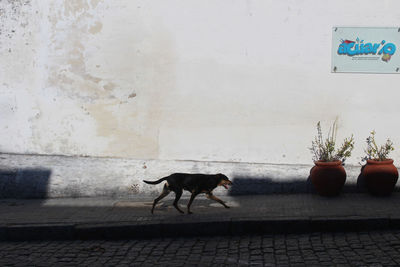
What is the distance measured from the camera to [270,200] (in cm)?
755

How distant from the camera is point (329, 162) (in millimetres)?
7516

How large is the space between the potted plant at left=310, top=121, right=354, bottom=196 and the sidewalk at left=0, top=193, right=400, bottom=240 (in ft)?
0.60

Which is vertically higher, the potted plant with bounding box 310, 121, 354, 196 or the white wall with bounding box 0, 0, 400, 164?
the white wall with bounding box 0, 0, 400, 164

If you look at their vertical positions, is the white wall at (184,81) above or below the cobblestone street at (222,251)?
above

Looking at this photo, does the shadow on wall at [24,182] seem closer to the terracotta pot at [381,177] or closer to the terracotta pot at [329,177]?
the terracotta pot at [329,177]

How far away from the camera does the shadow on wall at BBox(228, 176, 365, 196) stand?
26.2 ft

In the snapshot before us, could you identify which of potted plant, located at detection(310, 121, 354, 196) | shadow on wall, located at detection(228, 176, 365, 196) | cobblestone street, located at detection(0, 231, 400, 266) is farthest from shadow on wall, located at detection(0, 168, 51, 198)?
potted plant, located at detection(310, 121, 354, 196)

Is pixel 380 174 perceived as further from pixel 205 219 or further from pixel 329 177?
pixel 205 219

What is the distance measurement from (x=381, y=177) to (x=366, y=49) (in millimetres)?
1892

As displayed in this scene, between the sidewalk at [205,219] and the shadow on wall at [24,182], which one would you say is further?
the shadow on wall at [24,182]

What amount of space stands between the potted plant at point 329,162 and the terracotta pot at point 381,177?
36 centimetres

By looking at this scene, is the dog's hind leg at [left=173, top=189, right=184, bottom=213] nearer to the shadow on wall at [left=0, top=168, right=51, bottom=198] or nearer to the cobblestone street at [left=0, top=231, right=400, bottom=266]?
the cobblestone street at [left=0, top=231, right=400, bottom=266]

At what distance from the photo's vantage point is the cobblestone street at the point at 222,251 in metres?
5.39

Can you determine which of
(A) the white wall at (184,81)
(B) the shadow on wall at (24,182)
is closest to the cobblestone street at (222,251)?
(B) the shadow on wall at (24,182)
